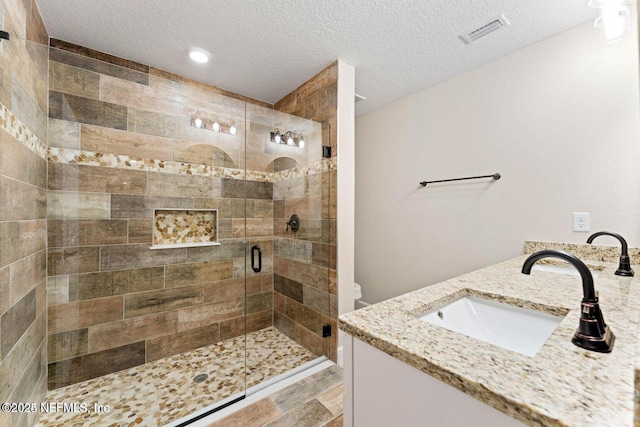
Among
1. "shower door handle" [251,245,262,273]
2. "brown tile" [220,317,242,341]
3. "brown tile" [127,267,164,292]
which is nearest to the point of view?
"brown tile" [127,267,164,292]

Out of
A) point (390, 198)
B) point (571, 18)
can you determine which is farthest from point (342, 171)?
point (571, 18)

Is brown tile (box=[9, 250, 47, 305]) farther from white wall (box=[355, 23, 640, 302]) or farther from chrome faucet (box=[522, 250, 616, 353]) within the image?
white wall (box=[355, 23, 640, 302])

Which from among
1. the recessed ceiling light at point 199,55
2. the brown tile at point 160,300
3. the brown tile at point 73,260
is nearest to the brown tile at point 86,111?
the recessed ceiling light at point 199,55

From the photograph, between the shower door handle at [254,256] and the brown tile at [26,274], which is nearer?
the brown tile at [26,274]

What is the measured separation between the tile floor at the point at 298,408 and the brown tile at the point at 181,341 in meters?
0.95

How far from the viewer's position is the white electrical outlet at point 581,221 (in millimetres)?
1622

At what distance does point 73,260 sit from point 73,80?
1.24 m

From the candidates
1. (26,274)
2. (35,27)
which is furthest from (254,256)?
(35,27)

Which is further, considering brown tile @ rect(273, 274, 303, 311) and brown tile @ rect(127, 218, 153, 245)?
brown tile @ rect(273, 274, 303, 311)

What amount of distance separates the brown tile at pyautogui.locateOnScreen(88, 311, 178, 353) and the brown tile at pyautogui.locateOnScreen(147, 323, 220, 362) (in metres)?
0.05

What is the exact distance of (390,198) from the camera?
2779 mm

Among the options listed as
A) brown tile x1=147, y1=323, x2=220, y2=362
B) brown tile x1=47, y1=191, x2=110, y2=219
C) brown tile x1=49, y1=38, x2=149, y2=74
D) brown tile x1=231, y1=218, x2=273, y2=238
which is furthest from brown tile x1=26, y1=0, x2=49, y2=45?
brown tile x1=147, y1=323, x2=220, y2=362

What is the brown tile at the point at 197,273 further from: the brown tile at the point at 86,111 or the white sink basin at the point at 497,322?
the white sink basin at the point at 497,322

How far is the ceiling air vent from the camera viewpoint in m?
1.62
